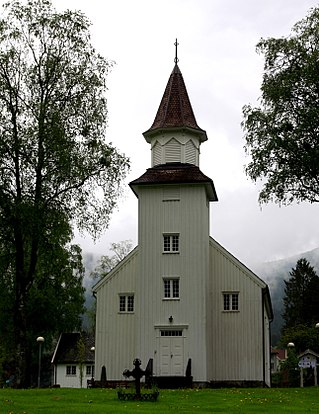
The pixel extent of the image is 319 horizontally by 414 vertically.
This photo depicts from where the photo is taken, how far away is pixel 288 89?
28641 mm

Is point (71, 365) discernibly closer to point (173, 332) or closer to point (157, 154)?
point (173, 332)

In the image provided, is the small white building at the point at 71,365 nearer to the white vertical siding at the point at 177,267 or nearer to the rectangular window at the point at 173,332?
the white vertical siding at the point at 177,267

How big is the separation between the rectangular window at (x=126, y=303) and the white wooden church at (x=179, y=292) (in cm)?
5

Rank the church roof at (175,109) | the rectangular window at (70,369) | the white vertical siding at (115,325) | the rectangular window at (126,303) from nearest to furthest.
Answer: the white vertical siding at (115,325), the rectangular window at (126,303), the church roof at (175,109), the rectangular window at (70,369)

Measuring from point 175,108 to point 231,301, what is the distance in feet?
34.3

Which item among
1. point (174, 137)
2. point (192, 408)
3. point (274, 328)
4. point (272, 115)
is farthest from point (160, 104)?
point (274, 328)

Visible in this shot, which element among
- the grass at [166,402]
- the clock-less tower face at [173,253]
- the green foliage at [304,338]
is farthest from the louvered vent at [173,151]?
the green foliage at [304,338]

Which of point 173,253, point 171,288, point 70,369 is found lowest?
point 70,369

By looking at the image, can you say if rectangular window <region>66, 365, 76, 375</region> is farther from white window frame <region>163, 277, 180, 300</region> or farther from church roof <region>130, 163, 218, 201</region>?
church roof <region>130, 163, 218, 201</region>

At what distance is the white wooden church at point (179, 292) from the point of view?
116ft

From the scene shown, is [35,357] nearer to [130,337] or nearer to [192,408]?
[130,337]

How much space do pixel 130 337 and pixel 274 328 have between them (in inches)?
5384

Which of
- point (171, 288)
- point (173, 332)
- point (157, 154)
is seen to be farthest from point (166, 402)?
point (157, 154)

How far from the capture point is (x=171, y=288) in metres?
36.0
